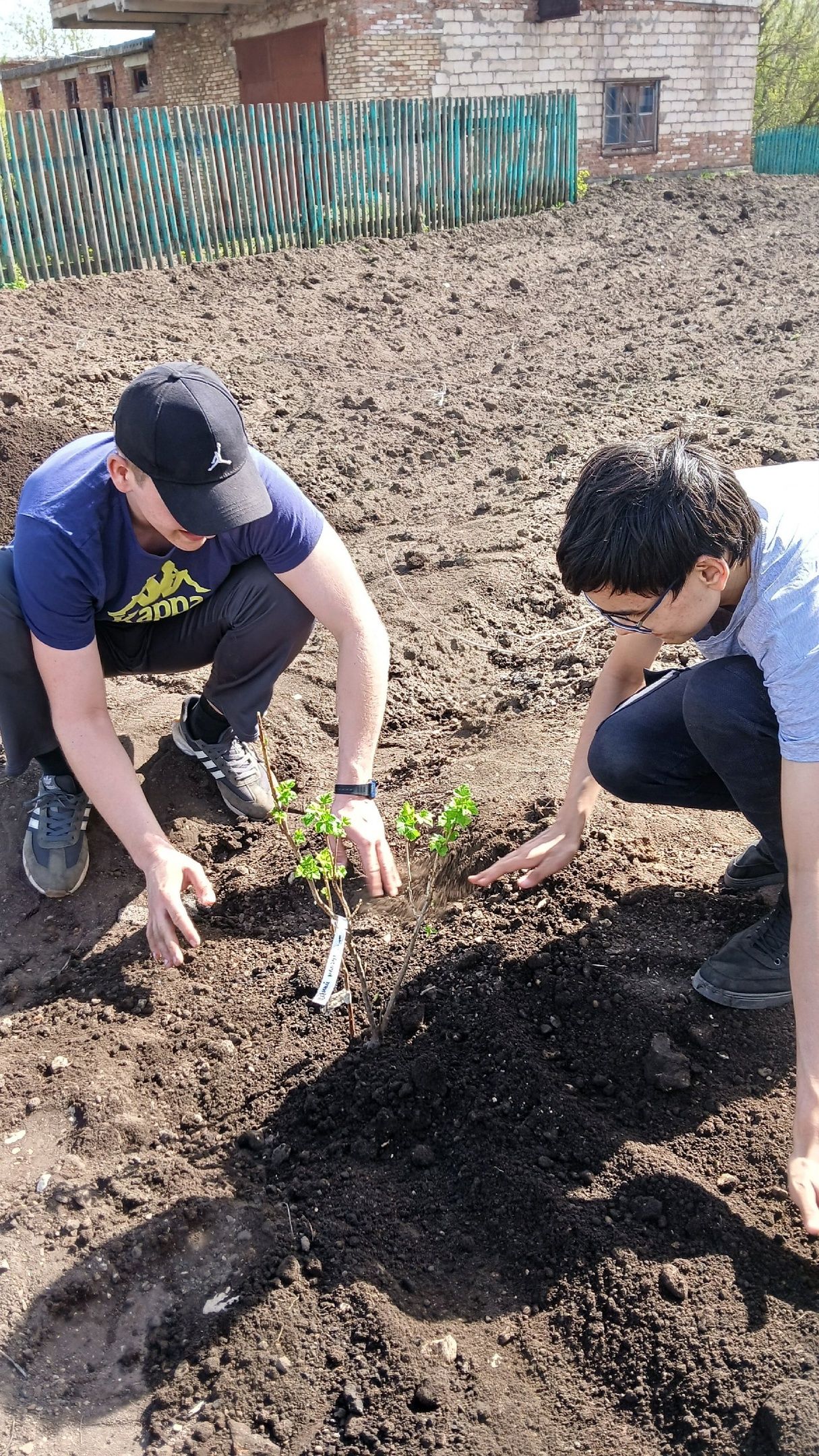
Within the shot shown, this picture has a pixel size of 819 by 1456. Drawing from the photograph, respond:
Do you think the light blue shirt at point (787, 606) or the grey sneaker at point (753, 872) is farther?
the grey sneaker at point (753, 872)

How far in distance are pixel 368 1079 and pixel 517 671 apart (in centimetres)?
210

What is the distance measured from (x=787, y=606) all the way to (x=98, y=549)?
1574 mm

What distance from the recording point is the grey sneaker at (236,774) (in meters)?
3.28

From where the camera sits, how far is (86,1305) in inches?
78.7

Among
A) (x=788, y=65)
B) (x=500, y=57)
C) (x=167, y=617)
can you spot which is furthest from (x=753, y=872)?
(x=788, y=65)

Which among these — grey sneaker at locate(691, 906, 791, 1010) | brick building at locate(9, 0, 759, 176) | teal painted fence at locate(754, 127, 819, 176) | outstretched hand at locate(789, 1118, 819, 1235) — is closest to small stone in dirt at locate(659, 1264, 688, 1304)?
outstretched hand at locate(789, 1118, 819, 1235)

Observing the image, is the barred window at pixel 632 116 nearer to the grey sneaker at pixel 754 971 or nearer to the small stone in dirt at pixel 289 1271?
the grey sneaker at pixel 754 971

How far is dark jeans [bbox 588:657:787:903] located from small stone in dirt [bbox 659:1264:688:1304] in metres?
0.89

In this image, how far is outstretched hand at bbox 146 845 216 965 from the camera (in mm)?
2123

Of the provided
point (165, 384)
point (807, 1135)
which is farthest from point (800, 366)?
point (807, 1135)

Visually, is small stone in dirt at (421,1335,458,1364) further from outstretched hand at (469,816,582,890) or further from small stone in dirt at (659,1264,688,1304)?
outstretched hand at (469,816,582,890)

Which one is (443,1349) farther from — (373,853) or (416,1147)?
(373,853)

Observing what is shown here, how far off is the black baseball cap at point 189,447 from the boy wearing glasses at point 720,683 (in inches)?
29.8

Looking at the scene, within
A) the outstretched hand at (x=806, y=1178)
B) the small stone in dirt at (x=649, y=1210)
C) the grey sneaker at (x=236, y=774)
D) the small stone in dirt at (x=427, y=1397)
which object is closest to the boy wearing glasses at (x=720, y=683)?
the outstretched hand at (x=806, y=1178)
